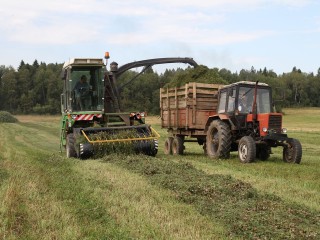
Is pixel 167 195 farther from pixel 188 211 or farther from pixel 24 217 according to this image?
pixel 24 217

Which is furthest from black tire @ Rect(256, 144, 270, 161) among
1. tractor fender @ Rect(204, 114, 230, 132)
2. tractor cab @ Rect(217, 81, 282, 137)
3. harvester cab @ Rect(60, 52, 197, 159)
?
harvester cab @ Rect(60, 52, 197, 159)

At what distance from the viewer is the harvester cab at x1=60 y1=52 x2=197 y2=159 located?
11.4 metres

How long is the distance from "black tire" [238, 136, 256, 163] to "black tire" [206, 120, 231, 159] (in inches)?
25.6

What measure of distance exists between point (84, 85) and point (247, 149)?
5712mm

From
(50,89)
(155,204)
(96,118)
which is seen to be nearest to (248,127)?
(96,118)

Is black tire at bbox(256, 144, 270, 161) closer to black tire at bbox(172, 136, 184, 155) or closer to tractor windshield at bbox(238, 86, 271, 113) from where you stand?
tractor windshield at bbox(238, 86, 271, 113)

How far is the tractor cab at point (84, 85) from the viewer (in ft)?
42.2

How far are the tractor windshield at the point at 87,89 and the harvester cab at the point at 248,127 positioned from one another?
3.74m

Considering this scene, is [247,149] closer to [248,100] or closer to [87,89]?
[248,100]

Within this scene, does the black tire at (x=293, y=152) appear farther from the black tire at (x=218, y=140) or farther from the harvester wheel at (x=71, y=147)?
the harvester wheel at (x=71, y=147)

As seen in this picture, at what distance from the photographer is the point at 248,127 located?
1127cm

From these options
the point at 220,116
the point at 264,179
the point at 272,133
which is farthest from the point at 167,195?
the point at 220,116

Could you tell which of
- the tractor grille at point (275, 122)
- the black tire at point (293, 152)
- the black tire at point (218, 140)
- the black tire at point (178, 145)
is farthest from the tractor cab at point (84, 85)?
the black tire at point (293, 152)

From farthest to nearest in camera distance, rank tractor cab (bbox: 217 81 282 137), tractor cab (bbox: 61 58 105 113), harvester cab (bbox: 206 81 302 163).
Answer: tractor cab (bbox: 61 58 105 113), tractor cab (bbox: 217 81 282 137), harvester cab (bbox: 206 81 302 163)
